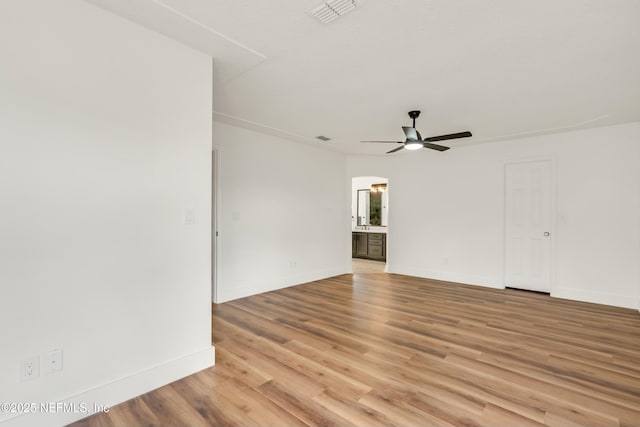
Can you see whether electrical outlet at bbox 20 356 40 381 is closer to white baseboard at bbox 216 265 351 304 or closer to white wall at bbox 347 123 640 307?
white baseboard at bbox 216 265 351 304

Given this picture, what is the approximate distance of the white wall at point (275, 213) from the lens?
4539mm

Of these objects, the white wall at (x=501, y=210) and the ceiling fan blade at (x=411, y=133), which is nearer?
the ceiling fan blade at (x=411, y=133)

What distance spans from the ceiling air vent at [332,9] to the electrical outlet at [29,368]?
8.68 ft

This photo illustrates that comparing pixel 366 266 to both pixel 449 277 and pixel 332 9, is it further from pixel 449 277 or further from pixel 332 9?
pixel 332 9

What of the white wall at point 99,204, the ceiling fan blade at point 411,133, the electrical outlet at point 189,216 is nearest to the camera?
the white wall at point 99,204

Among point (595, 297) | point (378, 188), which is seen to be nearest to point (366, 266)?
point (378, 188)

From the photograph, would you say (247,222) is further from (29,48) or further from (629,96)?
(629,96)

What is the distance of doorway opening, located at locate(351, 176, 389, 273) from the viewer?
8.21 meters

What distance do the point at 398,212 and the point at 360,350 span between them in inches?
165

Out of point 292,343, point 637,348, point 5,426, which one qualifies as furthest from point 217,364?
point 637,348

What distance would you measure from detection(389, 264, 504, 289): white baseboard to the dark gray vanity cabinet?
1515 mm

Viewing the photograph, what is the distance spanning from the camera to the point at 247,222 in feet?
15.7

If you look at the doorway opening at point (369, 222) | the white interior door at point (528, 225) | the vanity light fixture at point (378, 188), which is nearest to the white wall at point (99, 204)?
the white interior door at point (528, 225)

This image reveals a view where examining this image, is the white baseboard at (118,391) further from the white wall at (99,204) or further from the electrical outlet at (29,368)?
the electrical outlet at (29,368)
